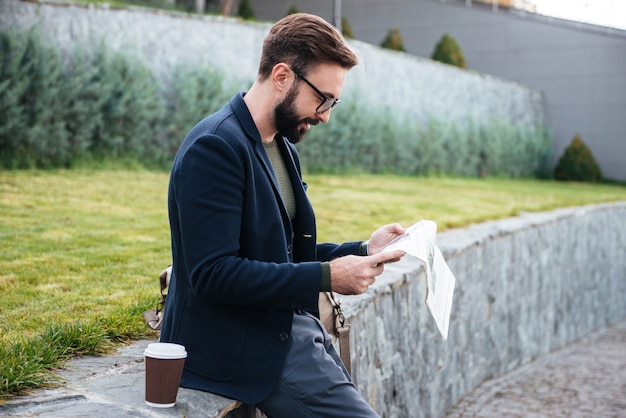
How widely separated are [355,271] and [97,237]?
413cm

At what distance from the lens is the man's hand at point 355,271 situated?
227cm

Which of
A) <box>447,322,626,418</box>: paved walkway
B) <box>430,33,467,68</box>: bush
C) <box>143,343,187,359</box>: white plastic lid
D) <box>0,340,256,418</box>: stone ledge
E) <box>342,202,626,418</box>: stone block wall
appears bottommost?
<box>447,322,626,418</box>: paved walkway

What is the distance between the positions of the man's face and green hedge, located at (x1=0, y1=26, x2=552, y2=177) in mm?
7166

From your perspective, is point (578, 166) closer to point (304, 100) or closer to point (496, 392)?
point (496, 392)

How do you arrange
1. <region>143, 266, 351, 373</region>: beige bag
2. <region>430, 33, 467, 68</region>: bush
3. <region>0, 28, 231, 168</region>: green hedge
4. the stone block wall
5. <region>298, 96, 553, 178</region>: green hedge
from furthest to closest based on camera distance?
<region>430, 33, 467, 68</region>: bush
<region>298, 96, 553, 178</region>: green hedge
<region>0, 28, 231, 168</region>: green hedge
the stone block wall
<region>143, 266, 351, 373</region>: beige bag

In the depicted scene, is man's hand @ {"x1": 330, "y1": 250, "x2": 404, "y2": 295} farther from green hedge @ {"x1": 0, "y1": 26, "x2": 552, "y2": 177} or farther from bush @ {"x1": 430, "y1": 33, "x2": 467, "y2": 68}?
bush @ {"x1": 430, "y1": 33, "x2": 467, "y2": 68}

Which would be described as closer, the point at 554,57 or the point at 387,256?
the point at 387,256

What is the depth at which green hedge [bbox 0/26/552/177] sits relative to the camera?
359 inches

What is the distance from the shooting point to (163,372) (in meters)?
2.22

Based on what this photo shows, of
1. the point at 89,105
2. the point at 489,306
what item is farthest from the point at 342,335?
the point at 89,105

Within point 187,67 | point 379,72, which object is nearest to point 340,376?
point 187,67

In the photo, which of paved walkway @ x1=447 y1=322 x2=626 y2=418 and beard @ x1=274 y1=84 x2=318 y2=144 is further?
paved walkway @ x1=447 y1=322 x2=626 y2=418

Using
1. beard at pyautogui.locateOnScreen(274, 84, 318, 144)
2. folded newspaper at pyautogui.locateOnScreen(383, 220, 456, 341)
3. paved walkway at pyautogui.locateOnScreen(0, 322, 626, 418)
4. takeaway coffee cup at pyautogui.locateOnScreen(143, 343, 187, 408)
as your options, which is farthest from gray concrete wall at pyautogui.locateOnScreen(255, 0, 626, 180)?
takeaway coffee cup at pyautogui.locateOnScreen(143, 343, 187, 408)

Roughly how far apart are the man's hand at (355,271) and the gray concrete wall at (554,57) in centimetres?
1947
